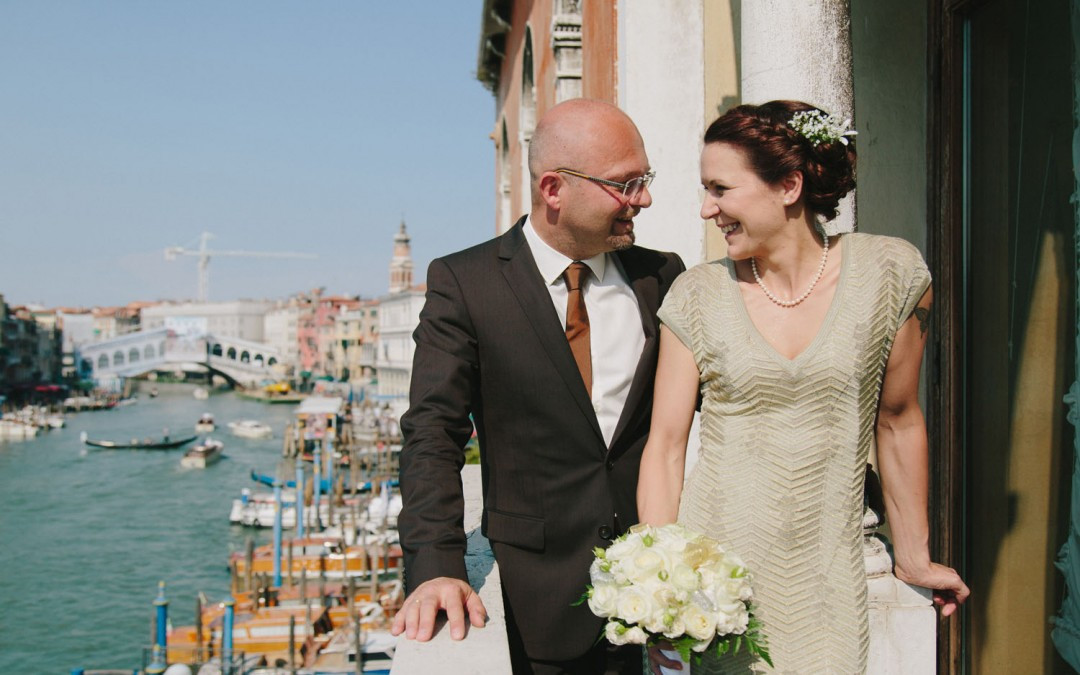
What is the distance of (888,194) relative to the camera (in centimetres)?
238

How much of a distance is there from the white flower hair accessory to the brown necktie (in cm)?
42

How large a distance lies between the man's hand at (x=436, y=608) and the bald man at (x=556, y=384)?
0.23 metres

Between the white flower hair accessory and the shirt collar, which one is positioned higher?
the white flower hair accessory

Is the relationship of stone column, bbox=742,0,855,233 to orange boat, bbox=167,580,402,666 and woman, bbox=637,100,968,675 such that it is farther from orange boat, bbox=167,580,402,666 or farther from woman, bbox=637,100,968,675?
orange boat, bbox=167,580,402,666

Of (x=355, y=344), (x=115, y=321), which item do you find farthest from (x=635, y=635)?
(x=115, y=321)

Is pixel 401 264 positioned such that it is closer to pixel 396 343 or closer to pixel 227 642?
pixel 396 343

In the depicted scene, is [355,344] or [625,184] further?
[355,344]

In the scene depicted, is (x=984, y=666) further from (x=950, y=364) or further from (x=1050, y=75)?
(x=1050, y=75)

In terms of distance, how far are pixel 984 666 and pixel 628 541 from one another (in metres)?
1.27

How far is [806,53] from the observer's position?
6.02ft

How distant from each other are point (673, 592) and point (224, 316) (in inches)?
3227

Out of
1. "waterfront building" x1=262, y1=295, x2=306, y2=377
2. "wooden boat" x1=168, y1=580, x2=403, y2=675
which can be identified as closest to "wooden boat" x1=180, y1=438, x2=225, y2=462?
"wooden boat" x1=168, y1=580, x2=403, y2=675

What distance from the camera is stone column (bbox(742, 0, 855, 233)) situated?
1819 mm

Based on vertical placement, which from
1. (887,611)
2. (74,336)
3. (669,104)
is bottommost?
(887,611)
